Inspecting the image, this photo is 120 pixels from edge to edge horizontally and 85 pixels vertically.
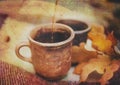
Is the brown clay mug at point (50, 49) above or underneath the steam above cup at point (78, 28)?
underneath

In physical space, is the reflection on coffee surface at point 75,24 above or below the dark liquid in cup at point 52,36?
above

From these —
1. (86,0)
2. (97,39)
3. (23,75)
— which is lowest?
(23,75)

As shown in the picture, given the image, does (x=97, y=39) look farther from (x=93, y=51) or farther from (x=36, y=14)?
(x=36, y=14)

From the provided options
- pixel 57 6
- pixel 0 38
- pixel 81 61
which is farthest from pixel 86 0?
pixel 0 38

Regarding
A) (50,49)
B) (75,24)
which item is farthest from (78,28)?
(50,49)

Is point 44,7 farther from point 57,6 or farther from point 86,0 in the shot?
point 86,0

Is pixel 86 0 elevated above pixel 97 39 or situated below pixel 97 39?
above
